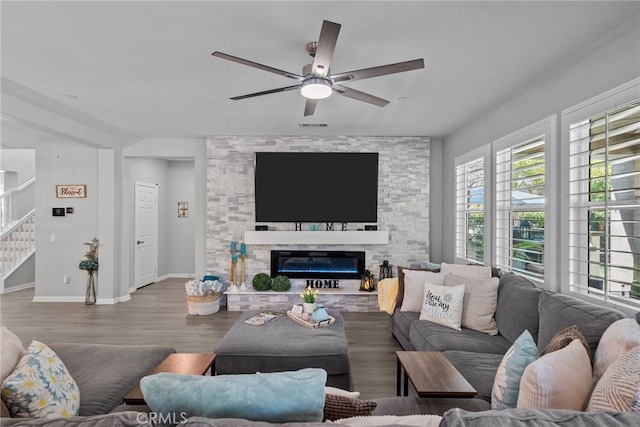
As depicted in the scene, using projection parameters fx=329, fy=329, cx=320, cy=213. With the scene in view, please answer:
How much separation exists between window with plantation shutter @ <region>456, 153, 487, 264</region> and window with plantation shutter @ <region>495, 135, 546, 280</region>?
0.33m

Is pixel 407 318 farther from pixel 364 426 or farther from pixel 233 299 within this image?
pixel 233 299

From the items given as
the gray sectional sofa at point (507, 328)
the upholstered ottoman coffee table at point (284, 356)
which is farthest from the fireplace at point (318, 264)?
the upholstered ottoman coffee table at point (284, 356)

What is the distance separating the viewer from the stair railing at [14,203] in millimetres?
6863

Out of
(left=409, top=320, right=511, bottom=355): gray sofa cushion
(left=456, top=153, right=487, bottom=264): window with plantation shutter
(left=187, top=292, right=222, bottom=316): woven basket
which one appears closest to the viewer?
(left=409, top=320, right=511, bottom=355): gray sofa cushion

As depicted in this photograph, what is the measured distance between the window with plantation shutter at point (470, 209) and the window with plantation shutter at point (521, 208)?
335 millimetres

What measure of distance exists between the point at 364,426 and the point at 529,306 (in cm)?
206

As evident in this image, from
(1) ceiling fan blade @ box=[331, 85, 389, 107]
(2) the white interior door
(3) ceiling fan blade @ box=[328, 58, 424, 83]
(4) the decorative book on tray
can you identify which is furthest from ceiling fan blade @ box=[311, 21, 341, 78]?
(2) the white interior door

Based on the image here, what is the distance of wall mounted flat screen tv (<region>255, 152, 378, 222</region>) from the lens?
5.21m

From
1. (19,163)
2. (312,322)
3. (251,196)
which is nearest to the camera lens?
(312,322)

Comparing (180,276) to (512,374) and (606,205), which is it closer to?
(512,374)

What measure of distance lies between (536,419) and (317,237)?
4.33 meters

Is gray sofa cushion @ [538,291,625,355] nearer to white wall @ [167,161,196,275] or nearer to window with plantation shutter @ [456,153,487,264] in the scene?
window with plantation shutter @ [456,153,487,264]

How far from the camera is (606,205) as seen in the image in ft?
7.64

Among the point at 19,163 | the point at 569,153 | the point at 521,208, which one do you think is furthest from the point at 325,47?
the point at 19,163
